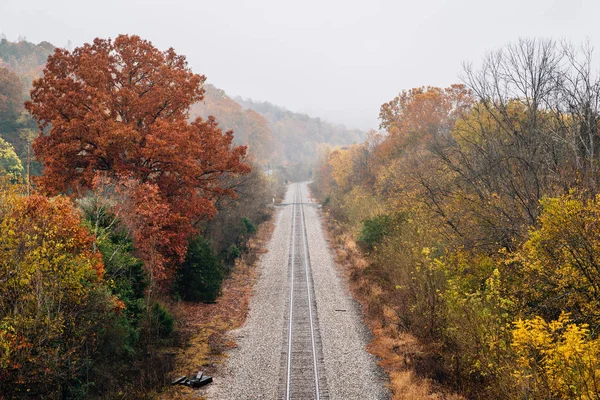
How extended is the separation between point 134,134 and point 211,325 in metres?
9.23

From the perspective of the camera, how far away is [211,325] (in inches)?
765

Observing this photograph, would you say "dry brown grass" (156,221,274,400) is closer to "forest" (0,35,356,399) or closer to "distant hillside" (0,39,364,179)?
"forest" (0,35,356,399)

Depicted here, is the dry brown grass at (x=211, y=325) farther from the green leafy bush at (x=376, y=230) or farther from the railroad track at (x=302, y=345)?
the green leafy bush at (x=376, y=230)

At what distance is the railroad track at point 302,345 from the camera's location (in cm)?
1347

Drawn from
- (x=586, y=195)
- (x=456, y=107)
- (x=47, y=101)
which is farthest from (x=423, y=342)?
(x=456, y=107)

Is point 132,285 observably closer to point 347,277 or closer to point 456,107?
point 347,277

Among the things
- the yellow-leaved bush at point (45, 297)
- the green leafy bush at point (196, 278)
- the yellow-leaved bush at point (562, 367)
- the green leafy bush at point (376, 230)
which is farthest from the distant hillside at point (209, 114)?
the yellow-leaved bush at point (562, 367)

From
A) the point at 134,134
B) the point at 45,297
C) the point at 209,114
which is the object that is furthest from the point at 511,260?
the point at 209,114

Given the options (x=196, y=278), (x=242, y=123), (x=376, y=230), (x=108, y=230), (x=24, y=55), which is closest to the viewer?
(x=108, y=230)

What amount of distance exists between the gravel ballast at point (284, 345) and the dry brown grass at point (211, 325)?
491 millimetres

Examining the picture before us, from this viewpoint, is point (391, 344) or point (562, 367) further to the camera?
point (391, 344)

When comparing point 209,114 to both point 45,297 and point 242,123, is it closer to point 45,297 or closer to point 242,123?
point 242,123

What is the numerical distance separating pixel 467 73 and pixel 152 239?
14.6 m

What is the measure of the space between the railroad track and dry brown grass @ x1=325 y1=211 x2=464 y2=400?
7.53 ft
